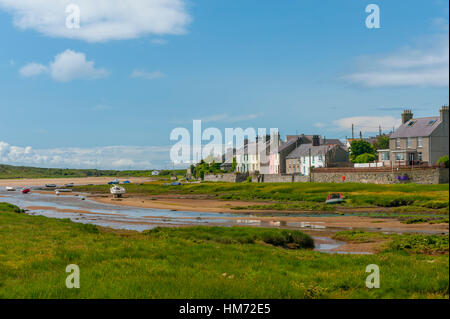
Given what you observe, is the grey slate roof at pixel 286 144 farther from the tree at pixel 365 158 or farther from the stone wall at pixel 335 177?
the tree at pixel 365 158

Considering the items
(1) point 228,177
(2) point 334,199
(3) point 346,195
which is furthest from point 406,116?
(1) point 228,177

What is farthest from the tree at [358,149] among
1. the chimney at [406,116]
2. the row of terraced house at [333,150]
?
the chimney at [406,116]

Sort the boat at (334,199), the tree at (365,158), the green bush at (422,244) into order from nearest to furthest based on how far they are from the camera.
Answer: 1. the green bush at (422,244)
2. the boat at (334,199)
3. the tree at (365,158)

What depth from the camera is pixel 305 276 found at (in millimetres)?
16656

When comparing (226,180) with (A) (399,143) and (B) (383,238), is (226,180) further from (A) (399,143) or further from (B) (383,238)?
(B) (383,238)

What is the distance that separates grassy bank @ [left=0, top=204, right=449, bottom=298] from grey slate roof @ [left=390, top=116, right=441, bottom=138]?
73.7 meters

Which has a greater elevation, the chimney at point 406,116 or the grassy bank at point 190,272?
the chimney at point 406,116

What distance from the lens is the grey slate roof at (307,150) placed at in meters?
124

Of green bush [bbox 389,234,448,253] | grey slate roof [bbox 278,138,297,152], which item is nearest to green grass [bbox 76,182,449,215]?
green bush [bbox 389,234,448,253]

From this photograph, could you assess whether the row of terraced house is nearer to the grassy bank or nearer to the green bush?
the green bush

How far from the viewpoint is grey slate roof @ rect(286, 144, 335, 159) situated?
124 meters

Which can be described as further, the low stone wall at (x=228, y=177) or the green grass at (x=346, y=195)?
the low stone wall at (x=228, y=177)

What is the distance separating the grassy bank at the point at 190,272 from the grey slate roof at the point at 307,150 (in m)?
103

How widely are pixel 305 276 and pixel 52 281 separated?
9.06m
